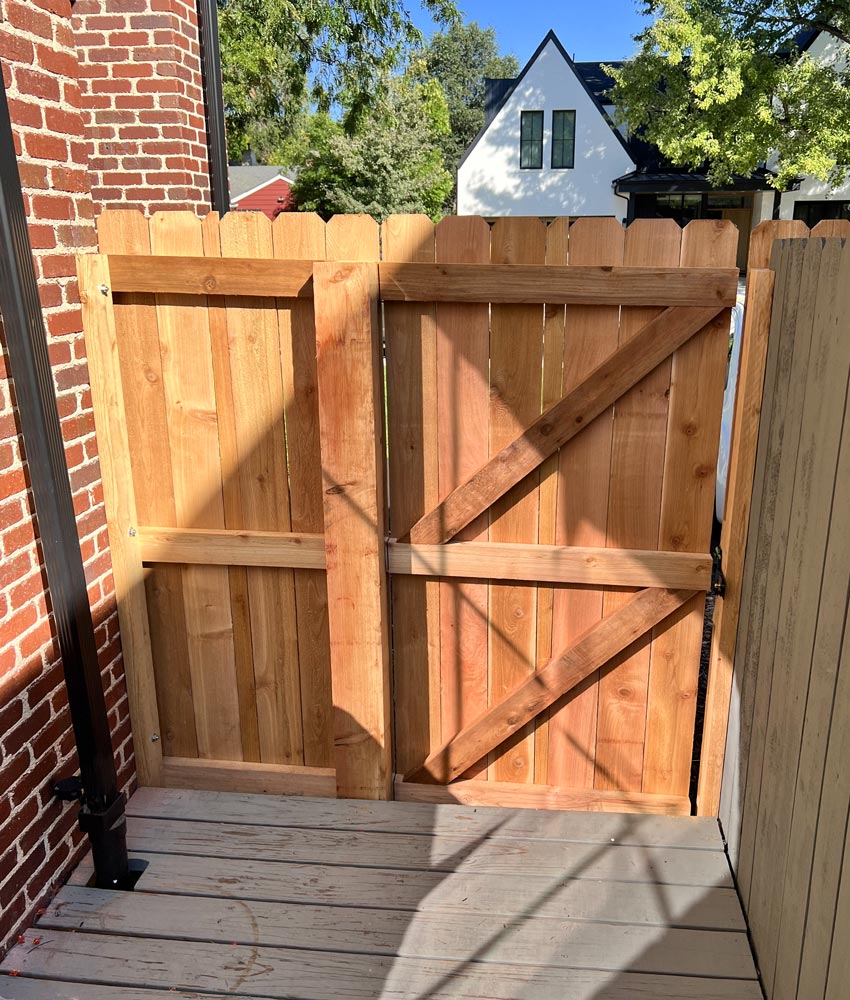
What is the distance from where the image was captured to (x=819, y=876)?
1.86 meters

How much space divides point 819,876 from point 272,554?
1983 millimetres

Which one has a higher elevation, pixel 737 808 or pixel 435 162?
pixel 435 162

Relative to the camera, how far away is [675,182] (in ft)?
72.0

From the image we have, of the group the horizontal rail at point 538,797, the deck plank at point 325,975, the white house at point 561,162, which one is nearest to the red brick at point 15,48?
the deck plank at point 325,975

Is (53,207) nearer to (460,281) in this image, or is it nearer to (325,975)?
(460,281)

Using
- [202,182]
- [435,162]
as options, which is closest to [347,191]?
[435,162]

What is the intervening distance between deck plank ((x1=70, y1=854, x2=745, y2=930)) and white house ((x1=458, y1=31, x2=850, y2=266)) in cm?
2235

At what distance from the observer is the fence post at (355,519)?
2.63 meters

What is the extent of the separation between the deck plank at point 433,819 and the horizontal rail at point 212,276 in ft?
6.35

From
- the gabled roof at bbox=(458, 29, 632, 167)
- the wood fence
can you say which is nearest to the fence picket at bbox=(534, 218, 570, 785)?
the wood fence

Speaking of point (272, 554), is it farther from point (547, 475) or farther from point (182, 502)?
point (547, 475)

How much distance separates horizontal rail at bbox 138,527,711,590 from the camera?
2.81 m

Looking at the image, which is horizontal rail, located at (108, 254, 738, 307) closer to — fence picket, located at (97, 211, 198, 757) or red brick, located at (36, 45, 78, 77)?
fence picket, located at (97, 211, 198, 757)

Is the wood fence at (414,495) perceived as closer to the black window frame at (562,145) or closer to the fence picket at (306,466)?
the fence picket at (306,466)
